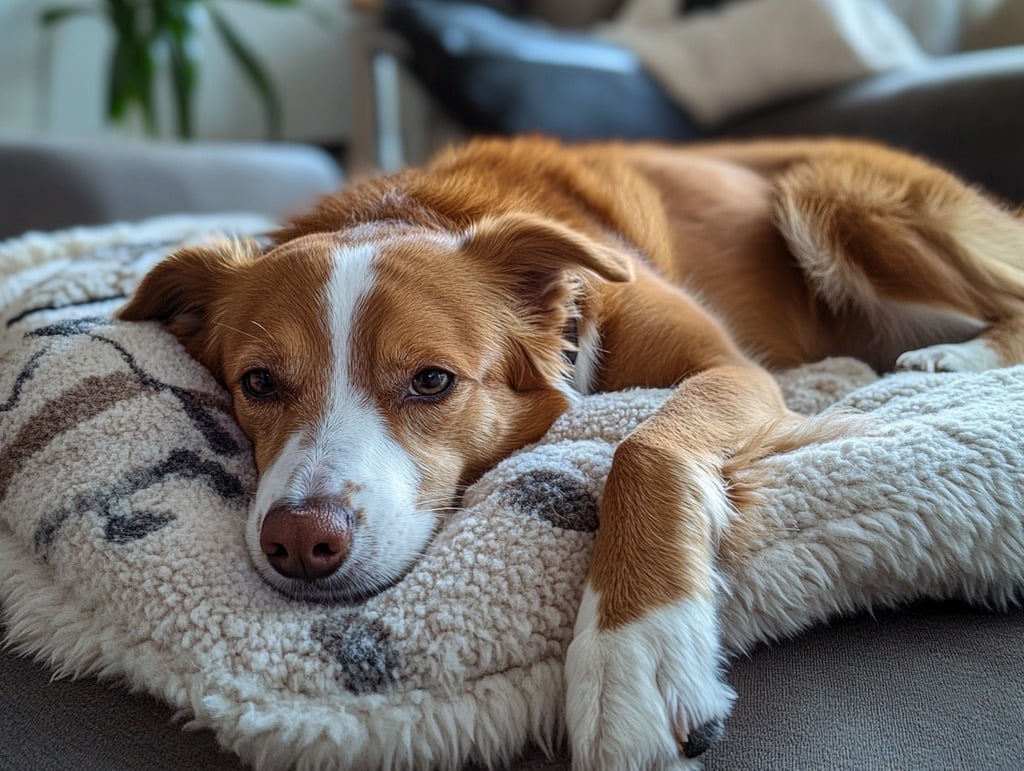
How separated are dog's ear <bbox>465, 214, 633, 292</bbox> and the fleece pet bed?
22cm

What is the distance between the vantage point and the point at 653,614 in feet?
3.05

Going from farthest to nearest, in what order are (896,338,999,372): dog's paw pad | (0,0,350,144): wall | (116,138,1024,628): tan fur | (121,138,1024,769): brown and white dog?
(0,0,350,144): wall < (896,338,999,372): dog's paw pad < (116,138,1024,628): tan fur < (121,138,1024,769): brown and white dog

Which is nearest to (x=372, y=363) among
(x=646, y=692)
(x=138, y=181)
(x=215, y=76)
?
(x=646, y=692)

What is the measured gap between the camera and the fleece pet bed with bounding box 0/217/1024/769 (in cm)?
89

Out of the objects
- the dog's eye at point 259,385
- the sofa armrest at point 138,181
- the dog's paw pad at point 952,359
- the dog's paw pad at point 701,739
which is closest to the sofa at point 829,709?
the dog's paw pad at point 701,739

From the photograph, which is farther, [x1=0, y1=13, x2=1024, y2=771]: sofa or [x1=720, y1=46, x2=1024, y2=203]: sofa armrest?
[x1=720, y1=46, x2=1024, y2=203]: sofa armrest

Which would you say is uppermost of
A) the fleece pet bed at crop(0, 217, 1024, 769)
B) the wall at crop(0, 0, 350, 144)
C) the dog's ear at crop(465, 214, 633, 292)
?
the dog's ear at crop(465, 214, 633, 292)

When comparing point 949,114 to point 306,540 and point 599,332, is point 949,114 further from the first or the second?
point 306,540

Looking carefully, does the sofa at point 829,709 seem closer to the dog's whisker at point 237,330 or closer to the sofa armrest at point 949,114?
the dog's whisker at point 237,330

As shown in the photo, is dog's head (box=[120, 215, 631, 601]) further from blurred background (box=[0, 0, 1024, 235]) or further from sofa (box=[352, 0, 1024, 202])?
sofa (box=[352, 0, 1024, 202])

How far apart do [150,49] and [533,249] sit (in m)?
3.20

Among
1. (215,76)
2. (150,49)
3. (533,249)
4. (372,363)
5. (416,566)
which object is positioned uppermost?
(533,249)

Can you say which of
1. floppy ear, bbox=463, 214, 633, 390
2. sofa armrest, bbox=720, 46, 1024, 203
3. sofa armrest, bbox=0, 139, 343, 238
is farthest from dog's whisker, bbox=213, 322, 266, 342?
sofa armrest, bbox=720, 46, 1024, 203

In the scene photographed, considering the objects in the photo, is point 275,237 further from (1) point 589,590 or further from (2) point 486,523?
(1) point 589,590
